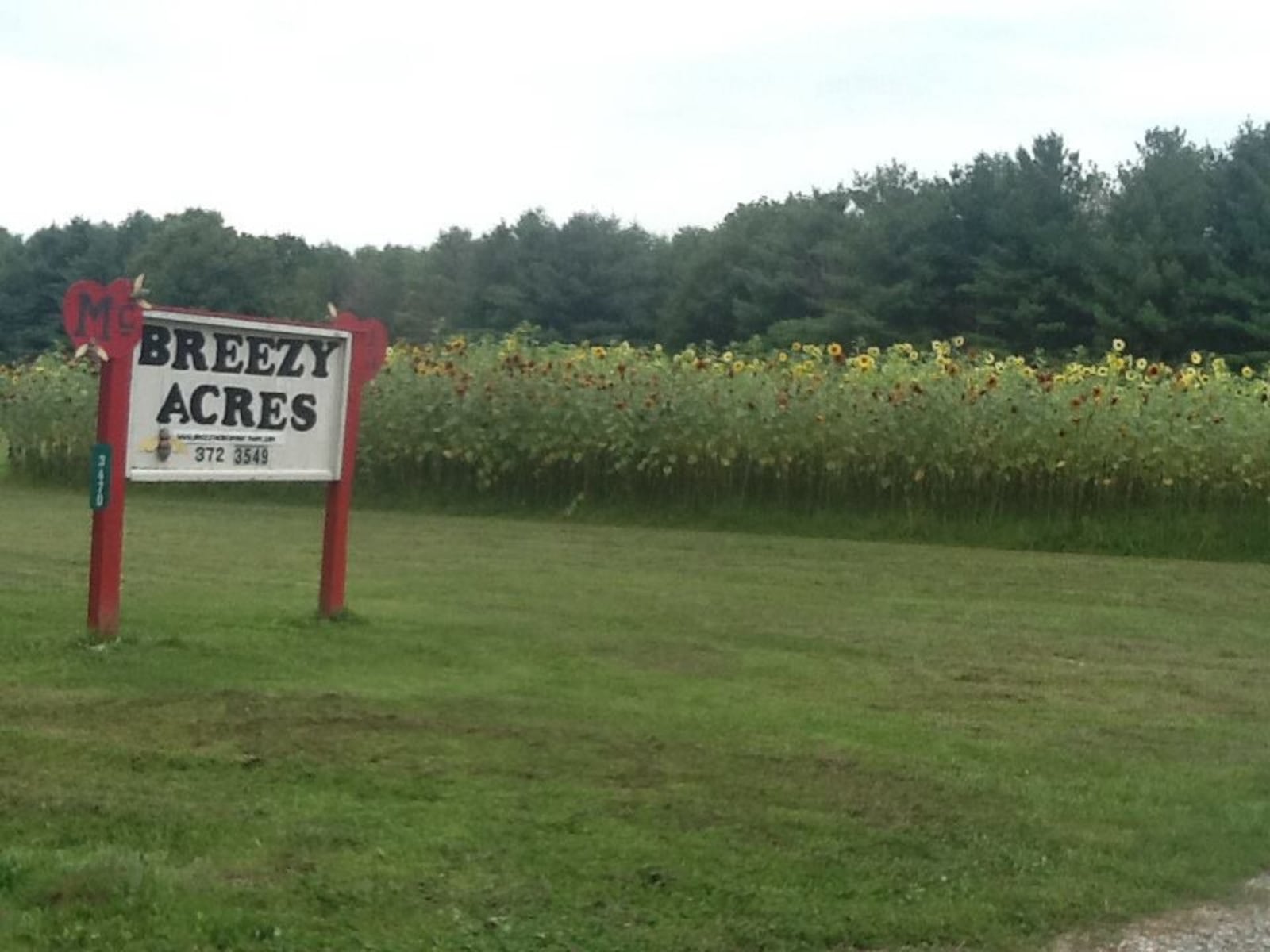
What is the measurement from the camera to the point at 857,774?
19.1ft

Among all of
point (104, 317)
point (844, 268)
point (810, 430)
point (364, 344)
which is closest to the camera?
point (104, 317)

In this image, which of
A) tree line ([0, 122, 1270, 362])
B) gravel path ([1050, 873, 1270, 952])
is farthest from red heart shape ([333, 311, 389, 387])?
tree line ([0, 122, 1270, 362])

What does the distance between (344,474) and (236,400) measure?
910 mm

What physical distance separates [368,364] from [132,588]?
231cm

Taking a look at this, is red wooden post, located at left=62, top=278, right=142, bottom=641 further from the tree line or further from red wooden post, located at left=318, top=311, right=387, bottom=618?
the tree line

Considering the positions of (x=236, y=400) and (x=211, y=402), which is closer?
(x=211, y=402)

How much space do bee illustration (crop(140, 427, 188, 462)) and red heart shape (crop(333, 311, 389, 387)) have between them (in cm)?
122

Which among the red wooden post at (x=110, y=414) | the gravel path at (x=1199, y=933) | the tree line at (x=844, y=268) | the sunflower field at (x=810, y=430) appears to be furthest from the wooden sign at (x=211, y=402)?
the tree line at (x=844, y=268)

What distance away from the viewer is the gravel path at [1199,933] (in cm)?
440

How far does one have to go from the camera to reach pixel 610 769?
18.9 ft

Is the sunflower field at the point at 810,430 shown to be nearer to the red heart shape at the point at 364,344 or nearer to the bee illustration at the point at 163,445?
the red heart shape at the point at 364,344

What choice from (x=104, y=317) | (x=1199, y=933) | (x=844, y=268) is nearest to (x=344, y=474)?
(x=104, y=317)

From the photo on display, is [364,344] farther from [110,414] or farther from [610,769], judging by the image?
[610,769]

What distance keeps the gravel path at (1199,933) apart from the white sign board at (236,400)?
5.13 m
